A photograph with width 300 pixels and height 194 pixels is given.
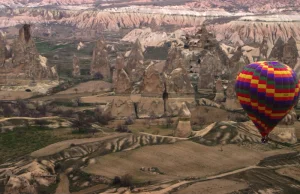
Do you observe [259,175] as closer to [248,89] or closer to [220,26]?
[248,89]

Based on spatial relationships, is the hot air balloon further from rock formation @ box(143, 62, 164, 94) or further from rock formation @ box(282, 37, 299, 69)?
rock formation @ box(282, 37, 299, 69)

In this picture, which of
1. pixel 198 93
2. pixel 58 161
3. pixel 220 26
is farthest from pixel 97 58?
pixel 220 26

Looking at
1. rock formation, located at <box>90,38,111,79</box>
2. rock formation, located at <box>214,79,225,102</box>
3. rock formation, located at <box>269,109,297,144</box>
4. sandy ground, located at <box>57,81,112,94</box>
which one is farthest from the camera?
rock formation, located at <box>90,38,111,79</box>

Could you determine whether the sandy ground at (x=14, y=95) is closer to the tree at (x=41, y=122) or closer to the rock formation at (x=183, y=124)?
the tree at (x=41, y=122)

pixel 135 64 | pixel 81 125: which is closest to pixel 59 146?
pixel 81 125

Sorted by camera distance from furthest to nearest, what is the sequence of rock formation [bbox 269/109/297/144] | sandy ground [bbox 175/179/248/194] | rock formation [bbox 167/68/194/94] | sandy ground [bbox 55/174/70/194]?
rock formation [bbox 167/68/194/94] < rock formation [bbox 269/109/297/144] < sandy ground [bbox 55/174/70/194] < sandy ground [bbox 175/179/248/194]

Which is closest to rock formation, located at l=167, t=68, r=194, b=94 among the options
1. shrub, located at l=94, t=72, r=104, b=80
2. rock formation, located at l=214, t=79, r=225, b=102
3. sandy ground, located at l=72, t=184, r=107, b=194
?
rock formation, located at l=214, t=79, r=225, b=102

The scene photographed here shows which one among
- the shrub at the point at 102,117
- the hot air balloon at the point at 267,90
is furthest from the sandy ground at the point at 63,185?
the shrub at the point at 102,117
